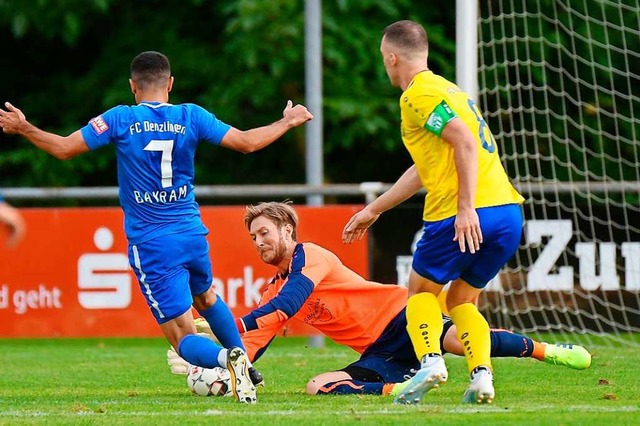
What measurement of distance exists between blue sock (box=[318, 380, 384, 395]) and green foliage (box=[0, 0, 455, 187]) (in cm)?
857

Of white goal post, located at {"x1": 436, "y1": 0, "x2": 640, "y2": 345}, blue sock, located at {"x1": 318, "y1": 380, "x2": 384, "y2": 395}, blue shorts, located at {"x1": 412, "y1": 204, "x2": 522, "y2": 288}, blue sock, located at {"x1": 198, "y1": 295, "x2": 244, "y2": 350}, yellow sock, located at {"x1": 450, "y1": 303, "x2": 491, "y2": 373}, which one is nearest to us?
blue shorts, located at {"x1": 412, "y1": 204, "x2": 522, "y2": 288}

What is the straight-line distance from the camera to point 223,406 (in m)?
6.25

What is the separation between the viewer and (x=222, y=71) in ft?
53.6

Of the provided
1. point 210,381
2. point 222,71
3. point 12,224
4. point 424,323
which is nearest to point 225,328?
point 210,381

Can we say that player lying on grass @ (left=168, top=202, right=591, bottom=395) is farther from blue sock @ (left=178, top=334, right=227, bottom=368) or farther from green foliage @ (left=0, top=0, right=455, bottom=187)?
green foliage @ (left=0, top=0, right=455, bottom=187)

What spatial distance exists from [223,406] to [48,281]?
18.2ft

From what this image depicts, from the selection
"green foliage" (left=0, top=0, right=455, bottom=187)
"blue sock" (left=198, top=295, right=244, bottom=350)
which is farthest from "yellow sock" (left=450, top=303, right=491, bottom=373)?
"green foliage" (left=0, top=0, right=455, bottom=187)

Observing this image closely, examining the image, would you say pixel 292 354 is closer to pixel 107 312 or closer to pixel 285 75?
pixel 107 312

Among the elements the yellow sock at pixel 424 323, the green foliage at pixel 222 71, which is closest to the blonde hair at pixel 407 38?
the yellow sock at pixel 424 323

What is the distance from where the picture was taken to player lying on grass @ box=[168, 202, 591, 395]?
690 centimetres

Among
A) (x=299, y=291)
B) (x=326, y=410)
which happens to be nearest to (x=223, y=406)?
(x=326, y=410)

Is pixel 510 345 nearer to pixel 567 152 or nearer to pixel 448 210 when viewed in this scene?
pixel 448 210

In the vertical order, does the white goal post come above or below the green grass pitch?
above

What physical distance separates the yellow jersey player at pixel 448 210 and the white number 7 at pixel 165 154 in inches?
47.2
